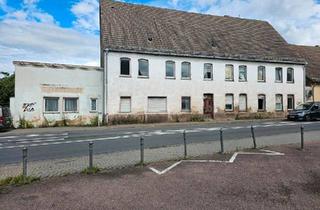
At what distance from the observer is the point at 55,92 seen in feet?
83.6

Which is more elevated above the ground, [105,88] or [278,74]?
[278,74]

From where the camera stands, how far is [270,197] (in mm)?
6105

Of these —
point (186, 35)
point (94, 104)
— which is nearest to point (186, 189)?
point (94, 104)

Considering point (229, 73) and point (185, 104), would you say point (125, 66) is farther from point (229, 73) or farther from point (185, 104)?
point (229, 73)

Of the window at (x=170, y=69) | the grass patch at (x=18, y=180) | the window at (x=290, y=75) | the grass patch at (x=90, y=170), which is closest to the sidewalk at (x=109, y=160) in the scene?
the grass patch at (x=90, y=170)

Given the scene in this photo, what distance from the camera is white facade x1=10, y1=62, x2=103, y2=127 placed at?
80.2 ft

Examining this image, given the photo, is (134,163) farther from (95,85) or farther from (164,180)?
(95,85)

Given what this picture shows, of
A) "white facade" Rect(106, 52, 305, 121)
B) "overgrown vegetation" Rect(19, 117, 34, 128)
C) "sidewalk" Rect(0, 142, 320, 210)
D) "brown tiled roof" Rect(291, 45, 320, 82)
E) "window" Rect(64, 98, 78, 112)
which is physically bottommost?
"sidewalk" Rect(0, 142, 320, 210)

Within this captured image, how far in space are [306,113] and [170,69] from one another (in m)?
12.3

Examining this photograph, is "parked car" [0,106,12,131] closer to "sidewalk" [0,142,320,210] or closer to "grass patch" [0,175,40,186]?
"grass patch" [0,175,40,186]

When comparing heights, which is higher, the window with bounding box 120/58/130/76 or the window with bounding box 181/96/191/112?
the window with bounding box 120/58/130/76

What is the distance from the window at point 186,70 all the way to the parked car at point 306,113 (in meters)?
9.52

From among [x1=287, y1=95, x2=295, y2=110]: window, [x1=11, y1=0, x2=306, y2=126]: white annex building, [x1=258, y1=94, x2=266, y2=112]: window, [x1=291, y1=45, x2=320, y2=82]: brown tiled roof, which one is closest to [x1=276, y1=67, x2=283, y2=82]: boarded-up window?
[x1=11, y1=0, x2=306, y2=126]: white annex building

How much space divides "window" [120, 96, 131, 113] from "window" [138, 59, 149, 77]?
233cm
